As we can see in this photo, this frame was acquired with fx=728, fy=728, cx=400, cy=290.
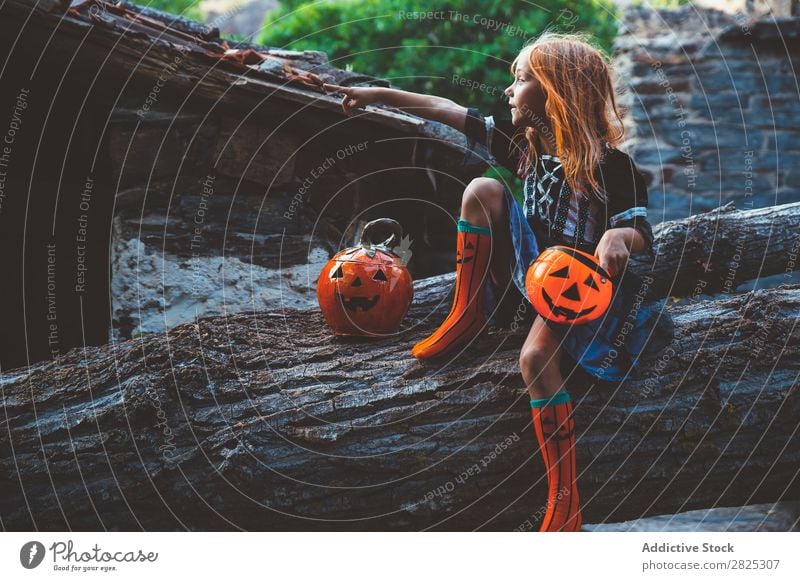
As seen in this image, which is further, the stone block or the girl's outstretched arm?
the stone block

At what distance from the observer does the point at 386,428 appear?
191 centimetres

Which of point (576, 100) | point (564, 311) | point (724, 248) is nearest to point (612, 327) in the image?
point (564, 311)

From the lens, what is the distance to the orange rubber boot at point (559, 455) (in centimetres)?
180

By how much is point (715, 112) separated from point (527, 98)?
3392 millimetres

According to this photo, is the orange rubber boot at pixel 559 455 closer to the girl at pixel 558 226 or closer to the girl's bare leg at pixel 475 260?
the girl at pixel 558 226

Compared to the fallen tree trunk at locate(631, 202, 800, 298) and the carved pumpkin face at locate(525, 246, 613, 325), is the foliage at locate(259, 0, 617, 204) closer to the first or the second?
the fallen tree trunk at locate(631, 202, 800, 298)

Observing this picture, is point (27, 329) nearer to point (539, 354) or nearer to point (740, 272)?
point (539, 354)

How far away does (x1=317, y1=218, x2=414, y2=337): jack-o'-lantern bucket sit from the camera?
2213 mm

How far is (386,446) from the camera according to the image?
1.89 m

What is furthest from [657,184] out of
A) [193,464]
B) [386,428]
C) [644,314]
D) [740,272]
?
[193,464]

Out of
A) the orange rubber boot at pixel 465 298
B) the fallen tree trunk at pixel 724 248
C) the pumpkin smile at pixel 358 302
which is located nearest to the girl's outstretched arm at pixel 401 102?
the orange rubber boot at pixel 465 298

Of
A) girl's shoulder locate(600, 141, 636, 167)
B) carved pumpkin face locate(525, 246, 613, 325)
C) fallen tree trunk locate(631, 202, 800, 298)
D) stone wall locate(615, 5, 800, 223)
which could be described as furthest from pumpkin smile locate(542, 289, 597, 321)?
stone wall locate(615, 5, 800, 223)

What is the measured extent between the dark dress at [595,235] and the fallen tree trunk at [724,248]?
888mm

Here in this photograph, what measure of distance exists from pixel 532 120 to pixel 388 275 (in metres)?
0.63
